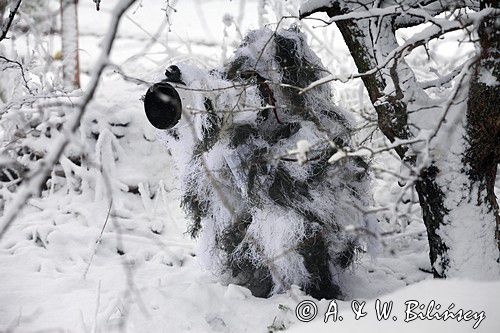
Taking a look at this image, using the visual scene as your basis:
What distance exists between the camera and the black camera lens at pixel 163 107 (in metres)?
3.24

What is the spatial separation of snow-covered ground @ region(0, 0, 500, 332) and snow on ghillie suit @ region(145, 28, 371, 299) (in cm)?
27

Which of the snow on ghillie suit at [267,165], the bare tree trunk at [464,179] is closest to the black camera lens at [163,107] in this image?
Answer: the snow on ghillie suit at [267,165]

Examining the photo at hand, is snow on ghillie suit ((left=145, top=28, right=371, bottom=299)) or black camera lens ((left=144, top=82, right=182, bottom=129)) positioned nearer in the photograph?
black camera lens ((left=144, top=82, right=182, bottom=129))

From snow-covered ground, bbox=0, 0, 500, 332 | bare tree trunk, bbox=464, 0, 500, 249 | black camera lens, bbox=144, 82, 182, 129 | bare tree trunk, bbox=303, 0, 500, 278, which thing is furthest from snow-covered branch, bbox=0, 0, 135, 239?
bare tree trunk, bbox=464, 0, 500, 249

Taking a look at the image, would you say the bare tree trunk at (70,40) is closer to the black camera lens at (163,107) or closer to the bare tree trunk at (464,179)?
the black camera lens at (163,107)

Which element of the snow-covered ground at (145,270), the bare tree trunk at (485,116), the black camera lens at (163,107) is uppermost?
the bare tree trunk at (485,116)

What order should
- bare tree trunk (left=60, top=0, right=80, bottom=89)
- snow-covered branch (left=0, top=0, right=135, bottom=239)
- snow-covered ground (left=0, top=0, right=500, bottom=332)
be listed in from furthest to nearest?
bare tree trunk (left=60, top=0, right=80, bottom=89) < snow-covered ground (left=0, top=0, right=500, bottom=332) < snow-covered branch (left=0, top=0, right=135, bottom=239)

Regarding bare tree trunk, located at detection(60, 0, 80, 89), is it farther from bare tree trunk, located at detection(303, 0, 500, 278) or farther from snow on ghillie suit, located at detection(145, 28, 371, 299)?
bare tree trunk, located at detection(303, 0, 500, 278)

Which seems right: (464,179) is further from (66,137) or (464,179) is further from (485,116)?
(66,137)

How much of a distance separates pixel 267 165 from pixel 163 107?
76 centimetres

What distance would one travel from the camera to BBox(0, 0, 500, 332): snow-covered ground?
291 cm

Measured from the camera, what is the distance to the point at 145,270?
4406 millimetres

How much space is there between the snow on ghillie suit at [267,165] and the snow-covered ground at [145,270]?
10.5 inches

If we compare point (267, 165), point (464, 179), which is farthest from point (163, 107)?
point (464, 179)
